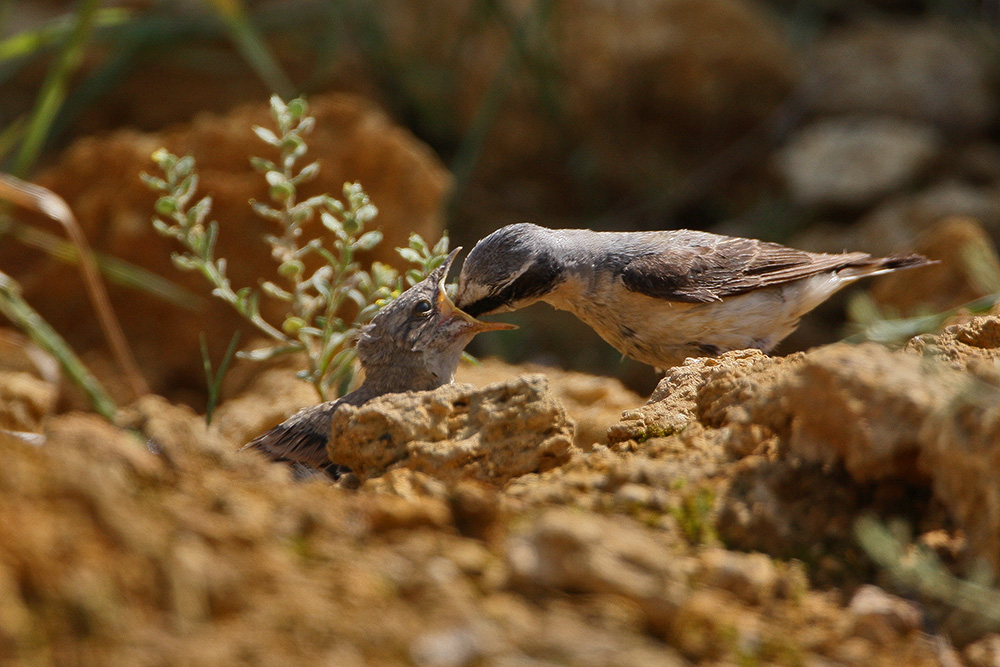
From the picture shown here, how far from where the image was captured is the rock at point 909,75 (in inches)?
467

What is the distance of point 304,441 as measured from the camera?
439 cm

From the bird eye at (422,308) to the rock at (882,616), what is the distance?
2.89 m

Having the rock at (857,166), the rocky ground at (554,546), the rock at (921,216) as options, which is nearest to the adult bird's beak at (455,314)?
the rocky ground at (554,546)

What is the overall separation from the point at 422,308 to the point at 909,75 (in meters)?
9.45

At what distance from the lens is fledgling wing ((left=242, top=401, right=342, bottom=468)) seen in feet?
14.3

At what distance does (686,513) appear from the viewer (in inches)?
108

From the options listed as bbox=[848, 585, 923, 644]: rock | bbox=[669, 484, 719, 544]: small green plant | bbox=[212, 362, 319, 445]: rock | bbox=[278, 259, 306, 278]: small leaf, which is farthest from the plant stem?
bbox=[848, 585, 923, 644]: rock

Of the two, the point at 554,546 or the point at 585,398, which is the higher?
the point at 554,546

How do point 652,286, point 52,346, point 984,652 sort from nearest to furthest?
point 984,652 → point 52,346 → point 652,286

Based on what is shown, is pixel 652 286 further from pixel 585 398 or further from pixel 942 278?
pixel 942 278

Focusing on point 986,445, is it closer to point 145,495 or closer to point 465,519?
point 465,519

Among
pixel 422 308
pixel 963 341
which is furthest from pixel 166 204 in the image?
pixel 963 341

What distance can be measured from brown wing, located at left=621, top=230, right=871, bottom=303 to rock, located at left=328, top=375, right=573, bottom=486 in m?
2.04

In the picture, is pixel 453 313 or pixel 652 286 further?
pixel 652 286
